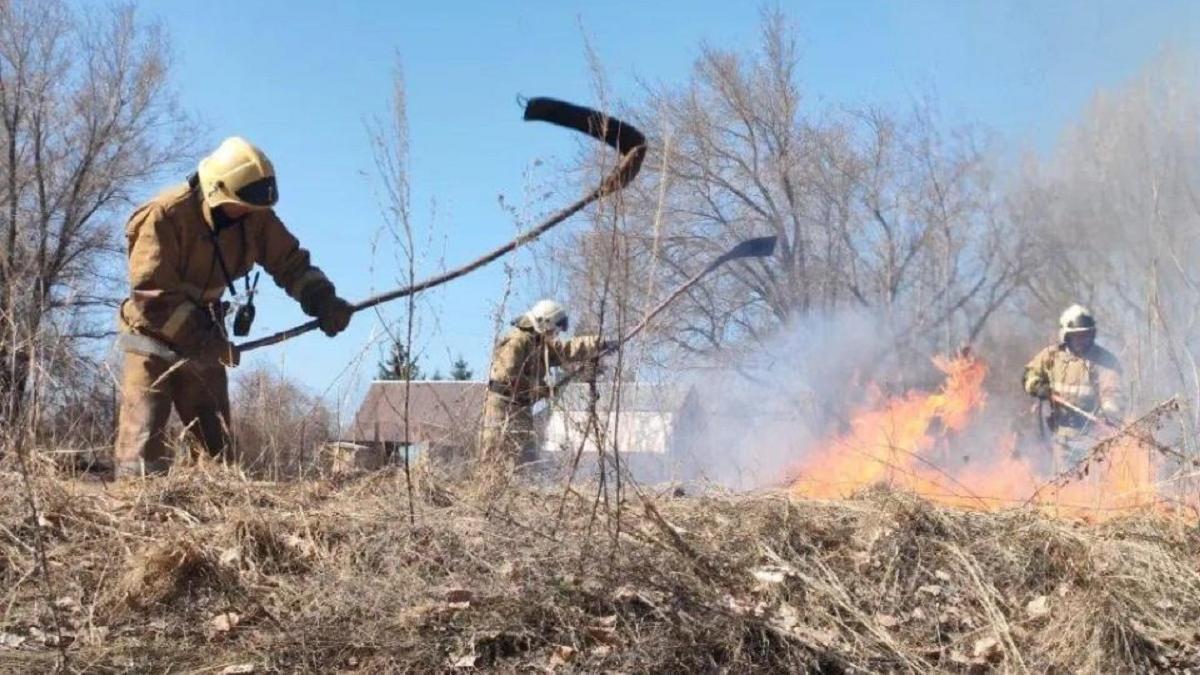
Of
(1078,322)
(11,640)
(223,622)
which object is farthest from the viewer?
(1078,322)

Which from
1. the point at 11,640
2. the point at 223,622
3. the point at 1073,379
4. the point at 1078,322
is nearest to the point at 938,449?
the point at 1073,379

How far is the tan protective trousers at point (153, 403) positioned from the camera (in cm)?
488

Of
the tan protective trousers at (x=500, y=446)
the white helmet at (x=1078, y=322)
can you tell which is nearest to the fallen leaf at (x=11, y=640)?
the tan protective trousers at (x=500, y=446)

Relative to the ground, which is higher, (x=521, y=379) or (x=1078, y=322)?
(x=1078, y=322)

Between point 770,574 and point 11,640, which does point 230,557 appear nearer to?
point 11,640

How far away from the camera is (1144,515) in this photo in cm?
412

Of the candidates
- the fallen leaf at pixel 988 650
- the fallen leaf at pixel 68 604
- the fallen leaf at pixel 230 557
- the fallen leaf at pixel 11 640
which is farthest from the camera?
the fallen leaf at pixel 230 557

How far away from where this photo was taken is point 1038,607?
3365mm

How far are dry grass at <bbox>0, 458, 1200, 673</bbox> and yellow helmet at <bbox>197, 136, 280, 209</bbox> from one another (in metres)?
1.52

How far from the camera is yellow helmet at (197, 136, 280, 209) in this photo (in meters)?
4.95

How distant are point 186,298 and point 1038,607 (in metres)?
3.87

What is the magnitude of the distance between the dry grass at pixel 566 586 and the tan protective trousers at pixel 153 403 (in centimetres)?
90

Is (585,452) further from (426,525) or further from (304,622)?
(304,622)

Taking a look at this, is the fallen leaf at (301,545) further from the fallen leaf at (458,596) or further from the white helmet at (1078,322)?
the white helmet at (1078,322)
